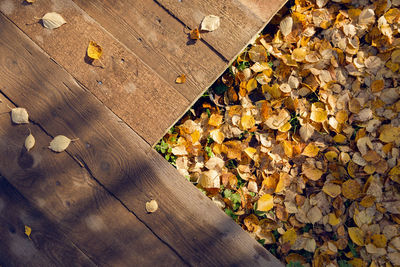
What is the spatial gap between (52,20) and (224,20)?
1.06 m

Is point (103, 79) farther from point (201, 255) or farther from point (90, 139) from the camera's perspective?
point (201, 255)

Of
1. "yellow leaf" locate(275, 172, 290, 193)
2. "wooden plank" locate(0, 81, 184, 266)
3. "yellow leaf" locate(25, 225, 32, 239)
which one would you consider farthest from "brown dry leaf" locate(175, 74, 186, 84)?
"yellow leaf" locate(25, 225, 32, 239)

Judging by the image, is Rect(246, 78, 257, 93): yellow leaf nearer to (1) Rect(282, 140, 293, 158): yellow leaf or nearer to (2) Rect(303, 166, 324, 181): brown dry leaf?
(1) Rect(282, 140, 293, 158): yellow leaf

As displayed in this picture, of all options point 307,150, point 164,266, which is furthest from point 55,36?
point 307,150

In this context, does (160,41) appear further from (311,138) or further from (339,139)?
(339,139)

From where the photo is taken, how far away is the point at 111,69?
207cm

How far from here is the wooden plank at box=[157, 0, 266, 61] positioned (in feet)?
6.89

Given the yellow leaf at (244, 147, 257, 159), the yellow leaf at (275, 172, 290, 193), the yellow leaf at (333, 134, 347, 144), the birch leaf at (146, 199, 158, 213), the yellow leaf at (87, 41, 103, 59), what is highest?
the yellow leaf at (333, 134, 347, 144)

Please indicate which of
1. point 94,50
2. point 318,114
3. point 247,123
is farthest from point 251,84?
point 94,50

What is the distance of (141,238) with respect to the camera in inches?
76.5

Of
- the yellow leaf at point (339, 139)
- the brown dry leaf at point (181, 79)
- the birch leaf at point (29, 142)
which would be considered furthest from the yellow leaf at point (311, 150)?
the birch leaf at point (29, 142)

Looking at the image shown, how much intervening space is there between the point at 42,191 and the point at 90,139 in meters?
0.41

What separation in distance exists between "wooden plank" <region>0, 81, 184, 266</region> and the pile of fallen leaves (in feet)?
1.67

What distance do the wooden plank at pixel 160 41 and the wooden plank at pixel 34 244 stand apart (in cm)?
111
